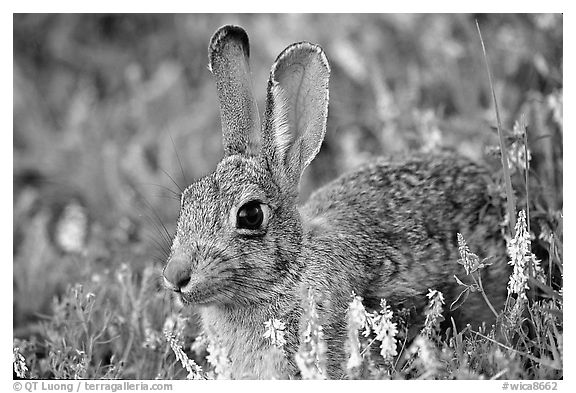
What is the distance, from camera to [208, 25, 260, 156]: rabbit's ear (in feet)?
16.0

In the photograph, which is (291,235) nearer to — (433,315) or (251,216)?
(251,216)

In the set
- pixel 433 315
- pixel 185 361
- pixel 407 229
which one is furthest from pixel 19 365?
pixel 407 229

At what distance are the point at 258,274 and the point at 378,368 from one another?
0.82 meters

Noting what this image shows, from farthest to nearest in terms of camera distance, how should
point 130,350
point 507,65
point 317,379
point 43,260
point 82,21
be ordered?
point 82,21 < point 507,65 < point 43,260 < point 130,350 < point 317,379

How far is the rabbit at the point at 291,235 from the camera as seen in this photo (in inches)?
179

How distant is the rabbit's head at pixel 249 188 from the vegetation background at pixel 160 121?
79 cm

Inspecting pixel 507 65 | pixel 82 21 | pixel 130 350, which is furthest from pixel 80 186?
pixel 507 65

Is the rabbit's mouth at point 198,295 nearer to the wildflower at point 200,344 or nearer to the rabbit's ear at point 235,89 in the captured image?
the wildflower at point 200,344

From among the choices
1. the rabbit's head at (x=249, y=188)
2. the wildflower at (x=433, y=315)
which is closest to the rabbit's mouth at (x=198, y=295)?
the rabbit's head at (x=249, y=188)

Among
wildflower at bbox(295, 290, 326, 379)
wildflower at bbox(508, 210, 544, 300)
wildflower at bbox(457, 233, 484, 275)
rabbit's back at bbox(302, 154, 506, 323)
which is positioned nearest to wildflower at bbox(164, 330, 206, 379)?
wildflower at bbox(295, 290, 326, 379)

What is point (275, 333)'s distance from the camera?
453 centimetres

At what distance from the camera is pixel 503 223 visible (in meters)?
5.15

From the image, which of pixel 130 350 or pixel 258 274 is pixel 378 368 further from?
pixel 130 350

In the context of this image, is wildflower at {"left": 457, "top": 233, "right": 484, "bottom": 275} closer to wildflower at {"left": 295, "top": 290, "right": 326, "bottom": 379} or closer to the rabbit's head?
wildflower at {"left": 295, "top": 290, "right": 326, "bottom": 379}
